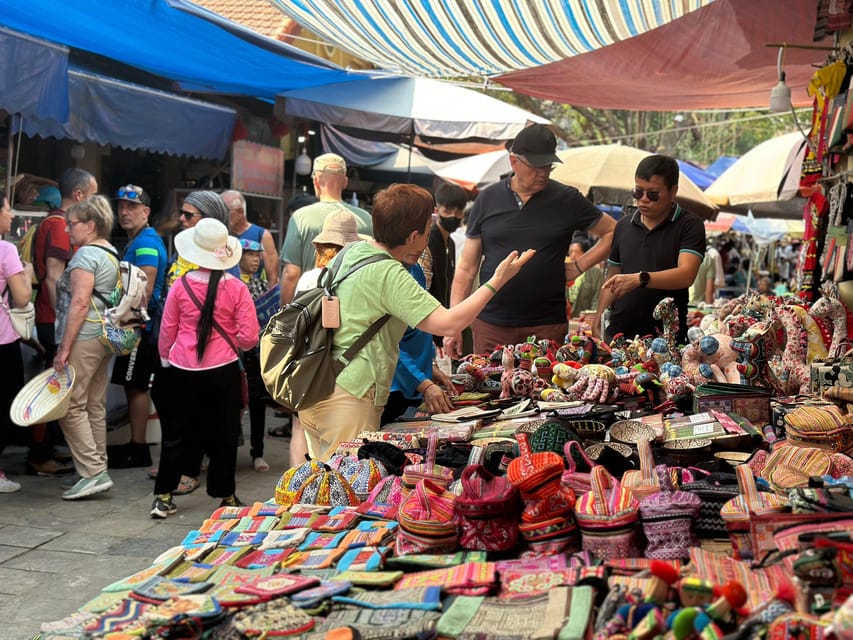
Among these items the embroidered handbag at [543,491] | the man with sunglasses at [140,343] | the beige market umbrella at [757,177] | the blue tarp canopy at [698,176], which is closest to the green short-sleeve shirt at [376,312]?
the embroidered handbag at [543,491]

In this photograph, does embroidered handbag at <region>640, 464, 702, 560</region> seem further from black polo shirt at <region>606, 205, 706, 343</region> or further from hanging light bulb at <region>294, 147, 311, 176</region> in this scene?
hanging light bulb at <region>294, 147, 311, 176</region>

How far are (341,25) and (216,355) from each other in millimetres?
2721

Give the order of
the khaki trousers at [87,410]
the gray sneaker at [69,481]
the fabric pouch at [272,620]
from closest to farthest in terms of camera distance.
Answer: the fabric pouch at [272,620]
the khaki trousers at [87,410]
the gray sneaker at [69,481]

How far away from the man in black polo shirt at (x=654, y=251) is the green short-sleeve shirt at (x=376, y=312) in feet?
5.43

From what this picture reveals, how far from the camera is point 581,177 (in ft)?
36.1

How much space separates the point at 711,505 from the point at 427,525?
643mm

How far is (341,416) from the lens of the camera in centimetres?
359

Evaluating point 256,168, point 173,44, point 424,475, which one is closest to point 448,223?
point 173,44

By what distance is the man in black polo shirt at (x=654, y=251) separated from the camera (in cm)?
493

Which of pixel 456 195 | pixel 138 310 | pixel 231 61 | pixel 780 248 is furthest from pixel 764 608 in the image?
pixel 780 248

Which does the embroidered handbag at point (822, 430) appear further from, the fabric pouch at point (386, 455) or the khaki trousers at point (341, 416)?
the khaki trousers at point (341, 416)

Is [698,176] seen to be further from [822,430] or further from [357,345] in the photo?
[822,430]

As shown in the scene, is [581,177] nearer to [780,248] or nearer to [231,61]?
[231,61]

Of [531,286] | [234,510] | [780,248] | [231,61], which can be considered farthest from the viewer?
[780,248]
